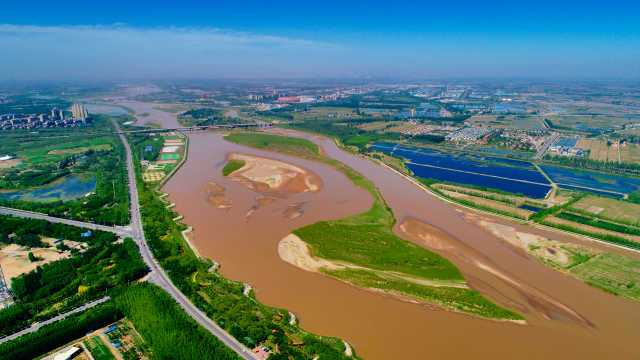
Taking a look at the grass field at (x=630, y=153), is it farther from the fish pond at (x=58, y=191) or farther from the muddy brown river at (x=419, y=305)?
the fish pond at (x=58, y=191)

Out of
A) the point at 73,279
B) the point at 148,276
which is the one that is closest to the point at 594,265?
the point at 148,276

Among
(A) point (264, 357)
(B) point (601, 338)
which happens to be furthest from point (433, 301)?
(A) point (264, 357)

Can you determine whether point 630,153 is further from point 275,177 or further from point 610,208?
→ point 275,177

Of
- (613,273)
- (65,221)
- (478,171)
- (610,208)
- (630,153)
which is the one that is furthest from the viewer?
(630,153)

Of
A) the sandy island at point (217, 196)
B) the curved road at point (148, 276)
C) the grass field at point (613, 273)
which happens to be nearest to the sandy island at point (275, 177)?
the sandy island at point (217, 196)

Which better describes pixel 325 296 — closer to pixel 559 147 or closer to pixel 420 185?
pixel 420 185

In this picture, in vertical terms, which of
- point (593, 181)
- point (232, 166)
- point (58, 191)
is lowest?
point (58, 191)

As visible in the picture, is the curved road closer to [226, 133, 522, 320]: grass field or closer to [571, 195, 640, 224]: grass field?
[226, 133, 522, 320]: grass field

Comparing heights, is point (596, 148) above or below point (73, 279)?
above
